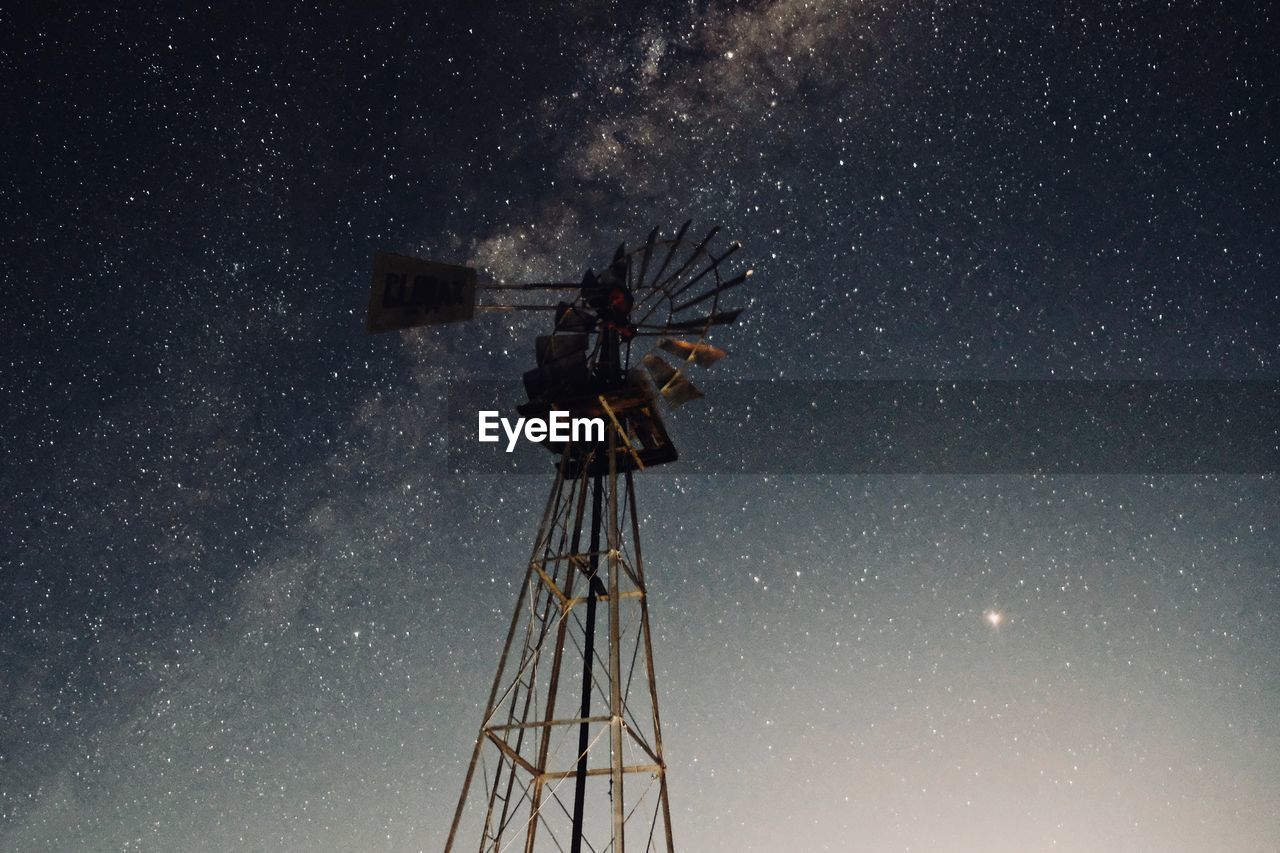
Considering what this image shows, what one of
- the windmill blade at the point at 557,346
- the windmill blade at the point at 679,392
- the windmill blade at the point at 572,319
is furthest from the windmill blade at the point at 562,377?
the windmill blade at the point at 679,392

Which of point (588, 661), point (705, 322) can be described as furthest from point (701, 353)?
point (588, 661)

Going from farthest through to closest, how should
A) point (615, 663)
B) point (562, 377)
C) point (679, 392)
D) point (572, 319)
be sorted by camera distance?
Answer: point (572, 319)
point (679, 392)
point (562, 377)
point (615, 663)

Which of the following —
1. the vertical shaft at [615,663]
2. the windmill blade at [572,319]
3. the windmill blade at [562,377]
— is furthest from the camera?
the windmill blade at [572,319]

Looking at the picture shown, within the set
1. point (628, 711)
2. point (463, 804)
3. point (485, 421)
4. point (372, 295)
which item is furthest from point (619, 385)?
point (463, 804)

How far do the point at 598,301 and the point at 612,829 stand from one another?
21.0 feet

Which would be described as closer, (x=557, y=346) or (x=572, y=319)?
(x=557, y=346)

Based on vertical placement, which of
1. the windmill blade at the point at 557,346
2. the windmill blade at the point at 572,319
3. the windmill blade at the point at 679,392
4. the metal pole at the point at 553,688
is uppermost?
the windmill blade at the point at 572,319

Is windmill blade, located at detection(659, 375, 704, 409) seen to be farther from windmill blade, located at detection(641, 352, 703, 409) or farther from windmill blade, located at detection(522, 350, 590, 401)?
windmill blade, located at detection(522, 350, 590, 401)

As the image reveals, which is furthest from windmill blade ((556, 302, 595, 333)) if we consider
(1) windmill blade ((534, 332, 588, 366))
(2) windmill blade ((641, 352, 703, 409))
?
(2) windmill blade ((641, 352, 703, 409))

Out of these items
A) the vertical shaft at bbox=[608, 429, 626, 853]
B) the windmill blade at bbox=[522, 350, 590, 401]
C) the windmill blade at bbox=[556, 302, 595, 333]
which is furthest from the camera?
the windmill blade at bbox=[556, 302, 595, 333]

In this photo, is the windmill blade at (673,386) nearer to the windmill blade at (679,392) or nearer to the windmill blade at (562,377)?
the windmill blade at (679,392)

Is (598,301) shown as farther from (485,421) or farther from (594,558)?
(594,558)

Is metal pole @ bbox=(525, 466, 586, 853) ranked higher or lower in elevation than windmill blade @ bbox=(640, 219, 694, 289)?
lower

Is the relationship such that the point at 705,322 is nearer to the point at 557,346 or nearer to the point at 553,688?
the point at 557,346
